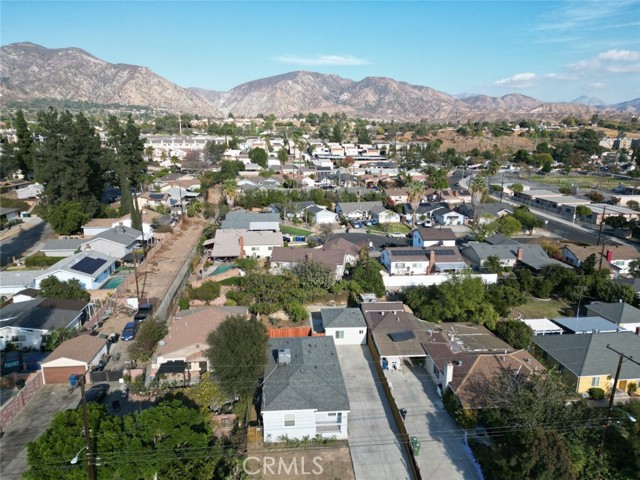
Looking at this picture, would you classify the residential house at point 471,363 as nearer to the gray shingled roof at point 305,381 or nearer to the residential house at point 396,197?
the gray shingled roof at point 305,381

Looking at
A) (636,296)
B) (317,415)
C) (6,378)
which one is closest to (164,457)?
(317,415)

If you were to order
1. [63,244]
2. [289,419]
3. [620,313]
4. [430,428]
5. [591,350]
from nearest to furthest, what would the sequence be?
1. [289,419]
2. [430,428]
3. [591,350]
4. [620,313]
5. [63,244]

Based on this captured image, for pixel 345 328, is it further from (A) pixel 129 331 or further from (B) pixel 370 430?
(A) pixel 129 331

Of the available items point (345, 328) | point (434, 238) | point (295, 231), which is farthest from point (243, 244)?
point (434, 238)

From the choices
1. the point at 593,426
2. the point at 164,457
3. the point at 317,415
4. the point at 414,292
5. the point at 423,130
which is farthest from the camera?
the point at 423,130

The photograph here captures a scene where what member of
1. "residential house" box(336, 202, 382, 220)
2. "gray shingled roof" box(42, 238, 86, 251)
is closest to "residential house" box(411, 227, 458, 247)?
"residential house" box(336, 202, 382, 220)

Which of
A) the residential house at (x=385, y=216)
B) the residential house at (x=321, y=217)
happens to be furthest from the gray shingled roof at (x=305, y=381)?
the residential house at (x=385, y=216)

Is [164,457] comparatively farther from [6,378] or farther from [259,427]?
[6,378]
